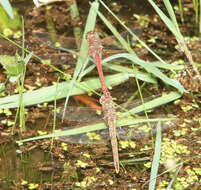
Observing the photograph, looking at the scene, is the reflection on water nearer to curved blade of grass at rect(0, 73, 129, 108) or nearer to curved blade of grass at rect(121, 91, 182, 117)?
curved blade of grass at rect(0, 73, 129, 108)

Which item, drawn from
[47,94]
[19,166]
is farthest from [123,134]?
[19,166]

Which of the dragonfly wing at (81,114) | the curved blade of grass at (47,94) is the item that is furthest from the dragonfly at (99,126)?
the curved blade of grass at (47,94)

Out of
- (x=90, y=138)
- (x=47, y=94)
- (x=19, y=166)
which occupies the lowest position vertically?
(x=19, y=166)

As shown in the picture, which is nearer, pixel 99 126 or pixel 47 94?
pixel 99 126

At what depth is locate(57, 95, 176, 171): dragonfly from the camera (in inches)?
89.6

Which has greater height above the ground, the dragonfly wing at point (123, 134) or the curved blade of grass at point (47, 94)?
the curved blade of grass at point (47, 94)

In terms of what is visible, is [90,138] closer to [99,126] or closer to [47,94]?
[99,126]

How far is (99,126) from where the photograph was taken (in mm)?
2275

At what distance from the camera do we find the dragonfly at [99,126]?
2275 mm

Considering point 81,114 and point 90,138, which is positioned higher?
point 81,114

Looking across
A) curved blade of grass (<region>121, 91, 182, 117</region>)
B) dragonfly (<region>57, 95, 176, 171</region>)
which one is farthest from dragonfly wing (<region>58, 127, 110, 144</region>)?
curved blade of grass (<region>121, 91, 182, 117</region>)

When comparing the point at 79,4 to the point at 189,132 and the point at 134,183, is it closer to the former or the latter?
the point at 189,132

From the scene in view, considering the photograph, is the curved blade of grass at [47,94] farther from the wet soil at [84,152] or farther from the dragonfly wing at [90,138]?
the dragonfly wing at [90,138]

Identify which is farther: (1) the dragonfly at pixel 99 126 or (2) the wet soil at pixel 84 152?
(1) the dragonfly at pixel 99 126
